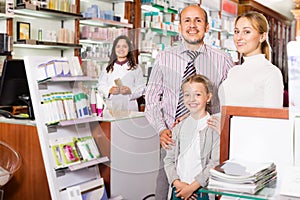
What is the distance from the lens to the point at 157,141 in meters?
2.10

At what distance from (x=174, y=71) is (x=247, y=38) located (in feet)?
1.47

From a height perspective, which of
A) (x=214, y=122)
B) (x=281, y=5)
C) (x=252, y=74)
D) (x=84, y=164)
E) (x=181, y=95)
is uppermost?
(x=281, y=5)

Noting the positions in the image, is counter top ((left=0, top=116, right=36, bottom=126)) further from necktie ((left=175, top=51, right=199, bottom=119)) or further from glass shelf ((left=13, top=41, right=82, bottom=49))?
glass shelf ((left=13, top=41, right=82, bottom=49))

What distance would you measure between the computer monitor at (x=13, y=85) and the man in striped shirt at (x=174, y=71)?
54.1 inches

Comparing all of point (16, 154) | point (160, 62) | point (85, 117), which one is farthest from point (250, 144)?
point (16, 154)

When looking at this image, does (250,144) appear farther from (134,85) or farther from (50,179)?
(50,179)

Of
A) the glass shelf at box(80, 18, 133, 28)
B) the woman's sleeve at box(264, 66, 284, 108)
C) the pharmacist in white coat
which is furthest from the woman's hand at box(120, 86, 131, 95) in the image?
the glass shelf at box(80, 18, 133, 28)

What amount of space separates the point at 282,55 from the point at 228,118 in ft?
35.0

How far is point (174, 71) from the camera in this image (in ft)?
6.56

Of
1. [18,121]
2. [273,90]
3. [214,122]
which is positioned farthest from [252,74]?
[18,121]

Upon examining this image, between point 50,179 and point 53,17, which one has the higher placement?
point 53,17

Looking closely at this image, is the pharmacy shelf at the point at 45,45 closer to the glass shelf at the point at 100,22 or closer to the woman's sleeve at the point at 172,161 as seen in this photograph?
the glass shelf at the point at 100,22

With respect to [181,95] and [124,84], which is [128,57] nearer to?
[124,84]

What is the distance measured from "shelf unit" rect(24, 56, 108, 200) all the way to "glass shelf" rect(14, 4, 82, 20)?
6.18 feet
